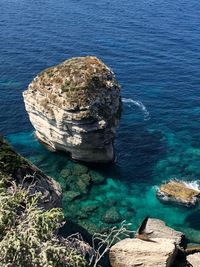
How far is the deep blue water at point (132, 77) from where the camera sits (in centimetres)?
5659

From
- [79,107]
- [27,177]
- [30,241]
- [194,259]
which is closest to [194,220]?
[194,259]

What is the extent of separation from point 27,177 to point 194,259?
18311mm

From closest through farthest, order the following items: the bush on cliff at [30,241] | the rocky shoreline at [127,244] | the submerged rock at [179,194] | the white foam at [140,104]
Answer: the bush on cliff at [30,241] < the rocky shoreline at [127,244] < the submerged rock at [179,194] < the white foam at [140,104]

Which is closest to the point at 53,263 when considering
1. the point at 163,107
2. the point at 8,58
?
the point at 163,107

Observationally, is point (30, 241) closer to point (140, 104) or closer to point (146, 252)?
point (146, 252)

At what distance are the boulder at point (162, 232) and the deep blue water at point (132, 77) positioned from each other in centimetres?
260

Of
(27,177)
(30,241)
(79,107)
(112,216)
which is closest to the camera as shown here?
(30,241)

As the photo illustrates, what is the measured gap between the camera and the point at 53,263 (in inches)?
831

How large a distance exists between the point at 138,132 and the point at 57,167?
15.7 metres

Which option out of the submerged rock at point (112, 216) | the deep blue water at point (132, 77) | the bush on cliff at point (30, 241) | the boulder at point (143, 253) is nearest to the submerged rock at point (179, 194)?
the deep blue water at point (132, 77)

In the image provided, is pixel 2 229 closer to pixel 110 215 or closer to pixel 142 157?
pixel 110 215

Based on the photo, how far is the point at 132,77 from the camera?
85.7 meters

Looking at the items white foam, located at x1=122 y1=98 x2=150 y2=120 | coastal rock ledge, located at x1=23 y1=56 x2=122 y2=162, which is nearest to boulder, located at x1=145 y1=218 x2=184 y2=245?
coastal rock ledge, located at x1=23 y1=56 x2=122 y2=162

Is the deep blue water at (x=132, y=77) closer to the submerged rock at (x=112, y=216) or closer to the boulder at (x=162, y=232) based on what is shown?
the submerged rock at (x=112, y=216)
